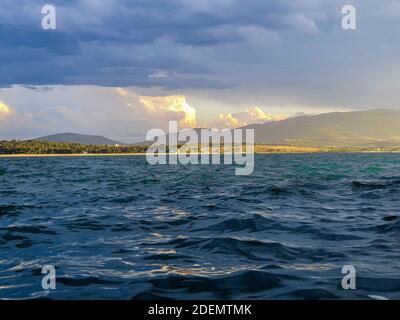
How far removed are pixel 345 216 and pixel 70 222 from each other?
1343cm

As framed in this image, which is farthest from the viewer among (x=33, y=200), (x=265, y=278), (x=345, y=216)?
(x=33, y=200)

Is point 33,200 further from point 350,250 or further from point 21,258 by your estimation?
point 350,250

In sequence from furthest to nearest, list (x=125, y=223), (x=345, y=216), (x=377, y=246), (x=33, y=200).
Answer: (x=33, y=200) → (x=345, y=216) → (x=125, y=223) → (x=377, y=246)

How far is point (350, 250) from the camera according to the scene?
49.5 ft
